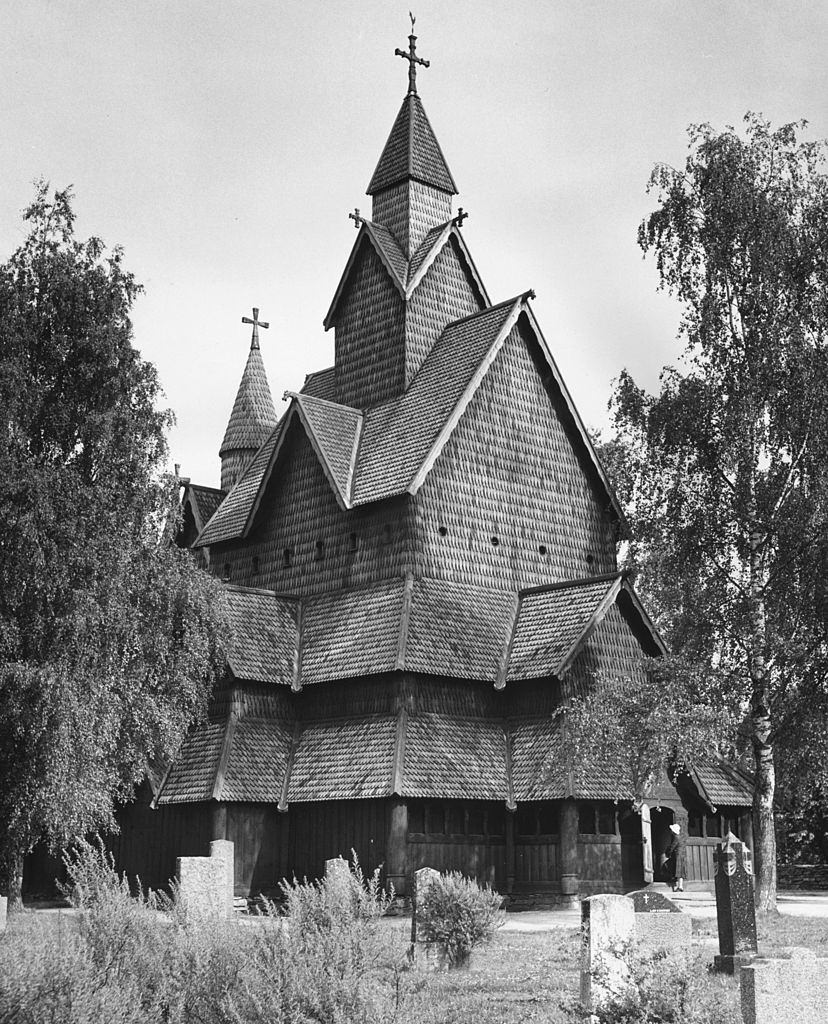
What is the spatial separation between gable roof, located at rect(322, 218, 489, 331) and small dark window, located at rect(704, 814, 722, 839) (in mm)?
14839

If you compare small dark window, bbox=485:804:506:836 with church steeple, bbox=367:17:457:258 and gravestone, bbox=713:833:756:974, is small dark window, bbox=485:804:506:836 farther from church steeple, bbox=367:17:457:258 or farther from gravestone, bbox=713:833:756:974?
church steeple, bbox=367:17:457:258

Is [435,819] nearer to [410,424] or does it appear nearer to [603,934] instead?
[410,424]

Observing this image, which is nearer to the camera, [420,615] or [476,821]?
[476,821]

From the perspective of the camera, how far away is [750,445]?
28.2m

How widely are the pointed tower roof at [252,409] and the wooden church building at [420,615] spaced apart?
6735 millimetres

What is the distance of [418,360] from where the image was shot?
33969 millimetres

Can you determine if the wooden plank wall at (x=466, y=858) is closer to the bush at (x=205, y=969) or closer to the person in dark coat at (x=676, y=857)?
the person in dark coat at (x=676, y=857)

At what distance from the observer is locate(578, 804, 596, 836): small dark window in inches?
1093

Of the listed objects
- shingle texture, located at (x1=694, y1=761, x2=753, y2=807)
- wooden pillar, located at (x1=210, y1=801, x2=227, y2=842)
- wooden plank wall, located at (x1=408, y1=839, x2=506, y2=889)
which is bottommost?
wooden plank wall, located at (x1=408, y1=839, x2=506, y2=889)

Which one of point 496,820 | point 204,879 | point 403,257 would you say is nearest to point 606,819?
point 496,820

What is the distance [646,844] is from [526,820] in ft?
9.88

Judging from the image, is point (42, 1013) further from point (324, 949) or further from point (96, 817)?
point (96, 817)

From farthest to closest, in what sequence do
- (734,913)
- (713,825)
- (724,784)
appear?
(713,825) < (724,784) < (734,913)

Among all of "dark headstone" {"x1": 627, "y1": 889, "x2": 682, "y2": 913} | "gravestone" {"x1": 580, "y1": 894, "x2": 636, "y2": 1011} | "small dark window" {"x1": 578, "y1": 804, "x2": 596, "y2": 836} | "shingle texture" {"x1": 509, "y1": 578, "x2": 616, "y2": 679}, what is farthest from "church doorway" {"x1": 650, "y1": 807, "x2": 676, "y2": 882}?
"gravestone" {"x1": 580, "y1": 894, "x2": 636, "y2": 1011}
